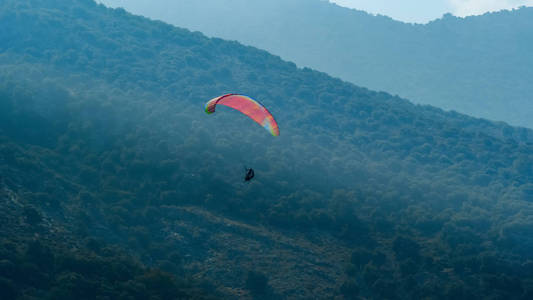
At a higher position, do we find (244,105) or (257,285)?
(244,105)

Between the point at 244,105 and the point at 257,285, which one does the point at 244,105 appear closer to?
the point at 244,105

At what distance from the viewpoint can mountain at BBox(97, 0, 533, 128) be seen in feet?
528

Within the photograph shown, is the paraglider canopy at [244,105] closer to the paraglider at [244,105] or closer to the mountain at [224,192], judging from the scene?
the paraglider at [244,105]

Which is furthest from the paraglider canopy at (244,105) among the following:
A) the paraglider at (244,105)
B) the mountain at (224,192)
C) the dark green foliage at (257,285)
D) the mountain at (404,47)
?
the mountain at (404,47)

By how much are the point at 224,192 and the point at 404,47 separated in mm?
137303

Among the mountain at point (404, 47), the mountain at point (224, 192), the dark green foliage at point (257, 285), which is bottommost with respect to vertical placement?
the dark green foliage at point (257, 285)

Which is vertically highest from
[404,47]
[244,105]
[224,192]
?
[404,47]

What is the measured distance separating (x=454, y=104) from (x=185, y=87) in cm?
9887

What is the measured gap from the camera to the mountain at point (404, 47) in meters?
161

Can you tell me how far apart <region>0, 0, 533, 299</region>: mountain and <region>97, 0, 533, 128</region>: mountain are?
3242 inches

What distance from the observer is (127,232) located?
44500mm

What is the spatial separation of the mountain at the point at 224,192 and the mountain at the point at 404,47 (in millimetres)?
82349

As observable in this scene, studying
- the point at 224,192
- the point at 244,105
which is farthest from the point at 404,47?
the point at 244,105

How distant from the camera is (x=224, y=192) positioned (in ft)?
172
